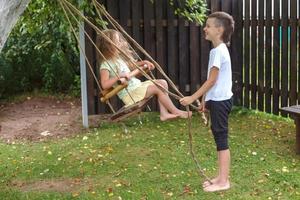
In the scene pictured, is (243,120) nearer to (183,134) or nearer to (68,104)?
(183,134)

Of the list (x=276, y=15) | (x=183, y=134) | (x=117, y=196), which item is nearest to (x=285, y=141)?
(x=183, y=134)

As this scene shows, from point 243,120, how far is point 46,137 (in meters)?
2.61

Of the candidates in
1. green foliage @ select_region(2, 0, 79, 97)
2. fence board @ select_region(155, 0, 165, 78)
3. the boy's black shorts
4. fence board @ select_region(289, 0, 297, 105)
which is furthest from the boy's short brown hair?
green foliage @ select_region(2, 0, 79, 97)

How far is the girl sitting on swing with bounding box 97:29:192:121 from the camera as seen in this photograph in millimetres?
5730

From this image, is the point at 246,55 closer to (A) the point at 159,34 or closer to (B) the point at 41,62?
(A) the point at 159,34

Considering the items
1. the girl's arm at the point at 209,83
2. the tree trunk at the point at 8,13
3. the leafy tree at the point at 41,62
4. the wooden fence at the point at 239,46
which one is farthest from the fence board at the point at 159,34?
the tree trunk at the point at 8,13

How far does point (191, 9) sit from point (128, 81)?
2795 millimetres

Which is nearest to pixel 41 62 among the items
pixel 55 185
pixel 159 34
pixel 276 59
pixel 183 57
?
pixel 159 34

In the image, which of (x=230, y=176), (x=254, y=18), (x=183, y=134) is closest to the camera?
(x=230, y=176)

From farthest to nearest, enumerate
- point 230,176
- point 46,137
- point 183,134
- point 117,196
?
point 46,137 < point 183,134 < point 230,176 < point 117,196

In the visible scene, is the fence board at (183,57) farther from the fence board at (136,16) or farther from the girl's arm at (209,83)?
the girl's arm at (209,83)

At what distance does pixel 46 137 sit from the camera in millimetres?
7625

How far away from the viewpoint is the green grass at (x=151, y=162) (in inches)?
203

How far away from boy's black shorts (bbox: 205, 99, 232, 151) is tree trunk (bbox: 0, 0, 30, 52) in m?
1.83
